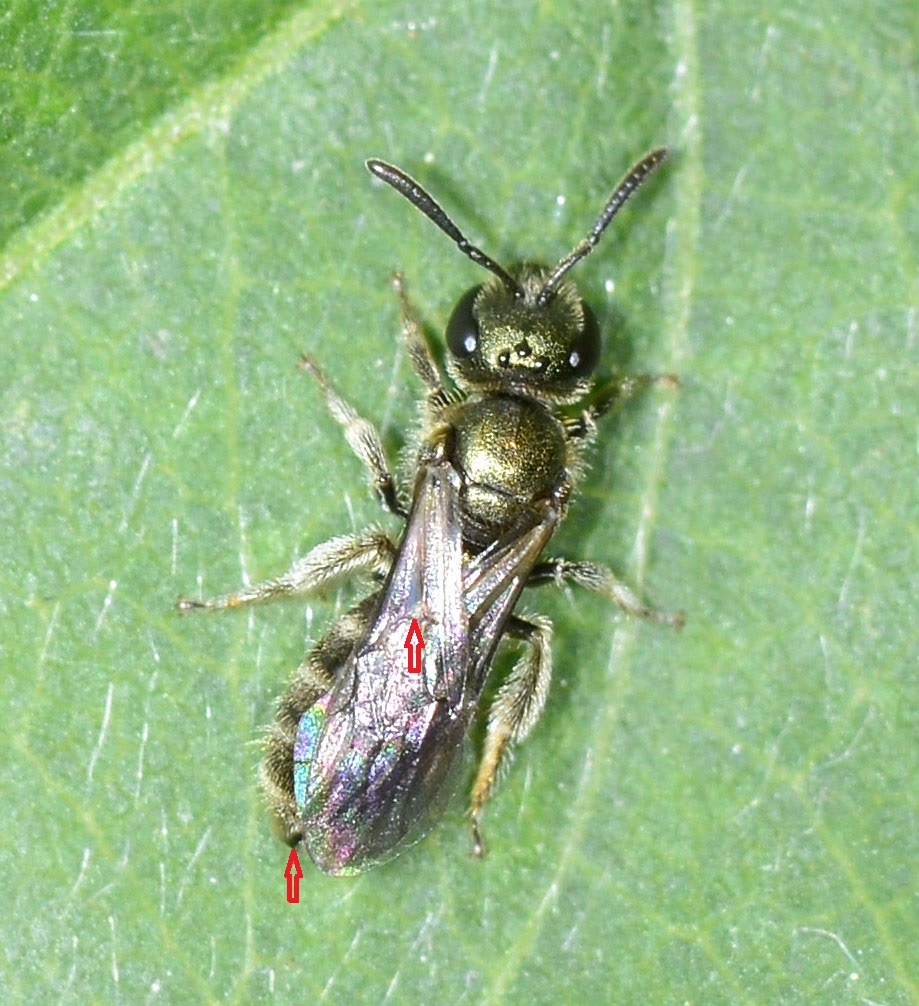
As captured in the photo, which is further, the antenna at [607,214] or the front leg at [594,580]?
the front leg at [594,580]

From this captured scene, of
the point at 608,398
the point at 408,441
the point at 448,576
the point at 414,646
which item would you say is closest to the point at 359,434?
the point at 408,441

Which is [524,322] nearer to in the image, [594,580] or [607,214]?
[607,214]

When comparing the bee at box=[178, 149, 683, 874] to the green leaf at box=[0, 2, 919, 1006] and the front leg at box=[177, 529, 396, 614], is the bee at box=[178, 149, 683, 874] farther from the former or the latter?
the green leaf at box=[0, 2, 919, 1006]

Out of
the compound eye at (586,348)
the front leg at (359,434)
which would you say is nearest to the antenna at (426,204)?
the compound eye at (586,348)

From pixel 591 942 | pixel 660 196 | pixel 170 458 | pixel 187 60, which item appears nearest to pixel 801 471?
pixel 660 196

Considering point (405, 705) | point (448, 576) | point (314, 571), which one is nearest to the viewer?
point (405, 705)

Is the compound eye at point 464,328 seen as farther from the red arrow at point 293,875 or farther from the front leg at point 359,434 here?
the red arrow at point 293,875

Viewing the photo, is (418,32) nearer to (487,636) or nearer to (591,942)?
(487,636)
